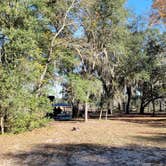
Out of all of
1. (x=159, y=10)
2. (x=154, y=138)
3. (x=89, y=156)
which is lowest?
(x=89, y=156)

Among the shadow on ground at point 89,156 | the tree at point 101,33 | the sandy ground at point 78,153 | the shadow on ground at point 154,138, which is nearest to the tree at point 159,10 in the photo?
the tree at point 101,33

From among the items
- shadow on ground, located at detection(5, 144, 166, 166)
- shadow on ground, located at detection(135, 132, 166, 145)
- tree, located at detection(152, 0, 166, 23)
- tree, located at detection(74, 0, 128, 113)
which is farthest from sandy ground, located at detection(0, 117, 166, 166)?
tree, located at detection(74, 0, 128, 113)

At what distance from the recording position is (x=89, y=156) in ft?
32.3

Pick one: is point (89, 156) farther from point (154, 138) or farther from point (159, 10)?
point (159, 10)

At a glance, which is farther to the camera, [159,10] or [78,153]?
[159,10]

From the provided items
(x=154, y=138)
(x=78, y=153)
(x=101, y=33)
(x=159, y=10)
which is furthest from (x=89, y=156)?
(x=101, y=33)

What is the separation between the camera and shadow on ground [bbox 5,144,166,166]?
882 centimetres

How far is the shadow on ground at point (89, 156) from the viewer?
882 cm

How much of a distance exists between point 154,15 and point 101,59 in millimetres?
6545

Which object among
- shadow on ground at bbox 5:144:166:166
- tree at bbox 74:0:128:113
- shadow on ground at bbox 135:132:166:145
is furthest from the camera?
tree at bbox 74:0:128:113

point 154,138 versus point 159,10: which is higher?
point 159,10

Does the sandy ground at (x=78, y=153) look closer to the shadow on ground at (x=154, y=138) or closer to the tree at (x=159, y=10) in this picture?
the shadow on ground at (x=154, y=138)

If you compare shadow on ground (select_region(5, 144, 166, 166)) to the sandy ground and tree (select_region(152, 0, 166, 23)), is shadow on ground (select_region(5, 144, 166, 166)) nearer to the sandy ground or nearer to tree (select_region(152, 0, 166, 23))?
the sandy ground

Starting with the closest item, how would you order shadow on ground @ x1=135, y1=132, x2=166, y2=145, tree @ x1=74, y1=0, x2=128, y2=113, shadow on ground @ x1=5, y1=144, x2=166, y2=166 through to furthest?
shadow on ground @ x1=5, y1=144, x2=166, y2=166, shadow on ground @ x1=135, y1=132, x2=166, y2=145, tree @ x1=74, y1=0, x2=128, y2=113
